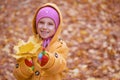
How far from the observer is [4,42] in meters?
6.56

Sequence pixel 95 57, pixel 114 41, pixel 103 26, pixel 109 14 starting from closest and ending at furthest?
pixel 95 57 → pixel 114 41 → pixel 103 26 → pixel 109 14

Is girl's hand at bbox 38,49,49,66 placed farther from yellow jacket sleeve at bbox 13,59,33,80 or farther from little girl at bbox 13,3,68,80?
yellow jacket sleeve at bbox 13,59,33,80

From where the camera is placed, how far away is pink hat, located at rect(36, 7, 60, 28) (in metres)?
3.45

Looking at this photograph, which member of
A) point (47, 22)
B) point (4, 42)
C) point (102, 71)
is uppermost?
point (47, 22)

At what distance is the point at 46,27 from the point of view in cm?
343

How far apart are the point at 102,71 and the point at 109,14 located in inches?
92.6

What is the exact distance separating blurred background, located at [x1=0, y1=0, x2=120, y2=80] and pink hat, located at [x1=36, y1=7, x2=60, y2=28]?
2.19 metres

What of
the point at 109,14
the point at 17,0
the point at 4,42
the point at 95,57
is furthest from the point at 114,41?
the point at 17,0

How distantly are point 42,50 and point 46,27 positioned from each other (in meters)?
0.27

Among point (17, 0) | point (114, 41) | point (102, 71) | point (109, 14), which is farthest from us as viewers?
point (17, 0)

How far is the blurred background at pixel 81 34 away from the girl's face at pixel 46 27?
7.08 feet

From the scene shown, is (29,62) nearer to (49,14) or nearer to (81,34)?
(49,14)

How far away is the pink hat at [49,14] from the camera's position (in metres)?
3.45

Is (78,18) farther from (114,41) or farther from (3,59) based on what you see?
(3,59)
